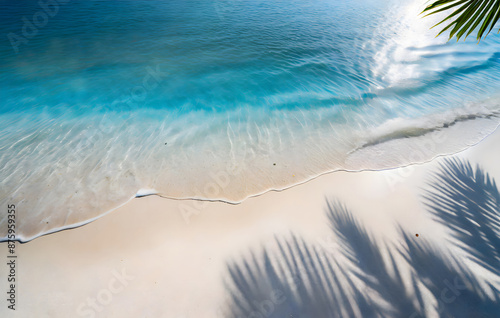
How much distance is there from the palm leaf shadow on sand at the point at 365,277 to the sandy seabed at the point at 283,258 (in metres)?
0.02

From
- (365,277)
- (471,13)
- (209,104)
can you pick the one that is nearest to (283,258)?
(365,277)

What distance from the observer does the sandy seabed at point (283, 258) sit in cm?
325

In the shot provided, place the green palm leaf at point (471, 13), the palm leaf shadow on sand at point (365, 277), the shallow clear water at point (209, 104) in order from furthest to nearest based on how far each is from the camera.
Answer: the shallow clear water at point (209, 104)
the palm leaf shadow on sand at point (365, 277)
the green palm leaf at point (471, 13)

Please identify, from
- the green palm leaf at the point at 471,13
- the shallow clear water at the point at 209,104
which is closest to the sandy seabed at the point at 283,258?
the shallow clear water at the point at 209,104

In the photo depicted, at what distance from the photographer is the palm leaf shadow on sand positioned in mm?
3221

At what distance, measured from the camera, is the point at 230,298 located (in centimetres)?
329

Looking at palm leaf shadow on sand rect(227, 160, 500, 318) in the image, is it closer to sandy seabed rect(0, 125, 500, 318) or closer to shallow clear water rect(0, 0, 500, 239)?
sandy seabed rect(0, 125, 500, 318)

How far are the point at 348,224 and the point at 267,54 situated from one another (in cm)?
1088

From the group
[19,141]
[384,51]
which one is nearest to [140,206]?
[19,141]

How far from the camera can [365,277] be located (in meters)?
3.49

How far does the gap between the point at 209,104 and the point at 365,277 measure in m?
7.41

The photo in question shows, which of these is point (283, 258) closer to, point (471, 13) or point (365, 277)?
point (365, 277)

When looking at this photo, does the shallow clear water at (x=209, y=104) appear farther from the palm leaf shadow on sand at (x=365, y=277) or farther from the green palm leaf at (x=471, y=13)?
the green palm leaf at (x=471, y=13)

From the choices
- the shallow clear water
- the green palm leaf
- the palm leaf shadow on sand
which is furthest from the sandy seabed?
the green palm leaf
